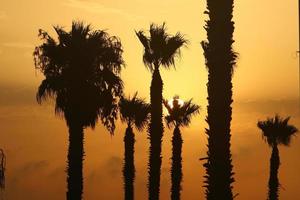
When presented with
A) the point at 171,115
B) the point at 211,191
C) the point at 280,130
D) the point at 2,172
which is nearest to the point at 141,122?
the point at 171,115

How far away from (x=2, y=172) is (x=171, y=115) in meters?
34.9

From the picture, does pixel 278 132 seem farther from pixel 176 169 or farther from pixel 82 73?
pixel 82 73

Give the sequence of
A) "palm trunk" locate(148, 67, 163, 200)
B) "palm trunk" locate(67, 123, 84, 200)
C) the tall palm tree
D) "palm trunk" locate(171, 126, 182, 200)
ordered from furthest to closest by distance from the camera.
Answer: "palm trunk" locate(171, 126, 182, 200) → "palm trunk" locate(148, 67, 163, 200) → "palm trunk" locate(67, 123, 84, 200) → the tall palm tree

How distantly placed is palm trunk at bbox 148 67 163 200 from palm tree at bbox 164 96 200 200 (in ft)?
39.6

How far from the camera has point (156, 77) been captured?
3897 centimetres

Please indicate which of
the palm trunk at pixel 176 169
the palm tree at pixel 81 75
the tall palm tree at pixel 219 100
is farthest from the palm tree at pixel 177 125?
the tall palm tree at pixel 219 100

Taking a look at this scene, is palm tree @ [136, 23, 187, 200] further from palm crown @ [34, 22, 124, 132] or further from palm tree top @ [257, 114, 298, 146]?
palm tree top @ [257, 114, 298, 146]

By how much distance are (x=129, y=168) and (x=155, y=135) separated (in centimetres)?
1206

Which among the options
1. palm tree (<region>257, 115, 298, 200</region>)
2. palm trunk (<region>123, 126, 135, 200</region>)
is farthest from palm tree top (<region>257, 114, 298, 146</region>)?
palm trunk (<region>123, 126, 135, 200</region>)

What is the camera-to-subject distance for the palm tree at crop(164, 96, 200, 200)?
169 ft

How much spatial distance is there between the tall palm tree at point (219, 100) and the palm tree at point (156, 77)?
803 inches

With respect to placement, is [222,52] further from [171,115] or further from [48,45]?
[171,115]

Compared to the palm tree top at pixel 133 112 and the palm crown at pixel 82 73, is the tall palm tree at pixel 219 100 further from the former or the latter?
the palm tree top at pixel 133 112

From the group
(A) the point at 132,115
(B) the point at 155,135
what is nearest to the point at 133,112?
(A) the point at 132,115
